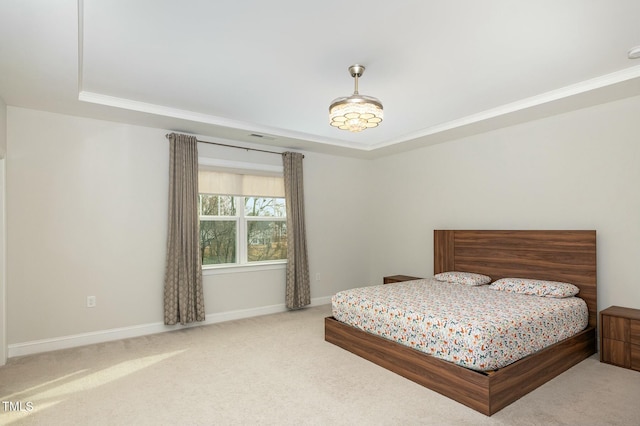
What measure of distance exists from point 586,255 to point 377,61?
2886 millimetres

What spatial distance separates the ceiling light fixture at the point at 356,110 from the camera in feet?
9.00

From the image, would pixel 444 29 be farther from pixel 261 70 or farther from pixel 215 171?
pixel 215 171

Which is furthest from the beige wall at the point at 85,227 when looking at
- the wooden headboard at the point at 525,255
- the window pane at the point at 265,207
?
the wooden headboard at the point at 525,255

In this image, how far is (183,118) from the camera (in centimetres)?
400

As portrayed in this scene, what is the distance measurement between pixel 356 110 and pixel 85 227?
3208mm

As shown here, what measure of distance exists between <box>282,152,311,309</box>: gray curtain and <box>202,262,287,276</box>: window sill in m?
0.21

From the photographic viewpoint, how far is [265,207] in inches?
210

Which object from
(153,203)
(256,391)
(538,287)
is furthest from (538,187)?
(153,203)

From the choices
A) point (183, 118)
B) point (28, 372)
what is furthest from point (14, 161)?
point (28, 372)

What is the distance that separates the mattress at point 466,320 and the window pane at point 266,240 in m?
1.77

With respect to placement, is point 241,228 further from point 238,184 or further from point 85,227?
point 85,227

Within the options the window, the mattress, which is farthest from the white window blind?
the mattress

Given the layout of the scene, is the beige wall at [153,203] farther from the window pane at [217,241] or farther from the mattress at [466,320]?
the mattress at [466,320]

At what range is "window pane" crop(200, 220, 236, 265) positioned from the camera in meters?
4.80
